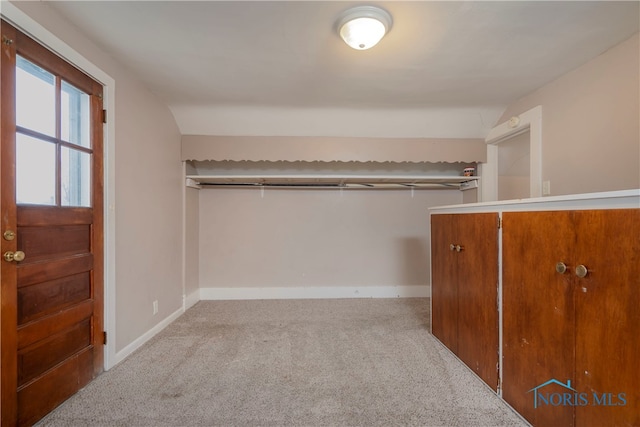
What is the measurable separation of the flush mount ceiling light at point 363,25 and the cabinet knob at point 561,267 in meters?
1.43

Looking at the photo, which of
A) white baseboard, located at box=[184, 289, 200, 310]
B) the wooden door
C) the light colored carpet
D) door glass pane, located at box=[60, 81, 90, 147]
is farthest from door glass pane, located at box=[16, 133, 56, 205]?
white baseboard, located at box=[184, 289, 200, 310]

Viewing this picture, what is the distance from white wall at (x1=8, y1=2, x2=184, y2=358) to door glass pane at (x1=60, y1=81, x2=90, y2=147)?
0.62ft

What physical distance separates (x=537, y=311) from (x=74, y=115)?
275cm

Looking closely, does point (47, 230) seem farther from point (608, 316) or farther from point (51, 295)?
point (608, 316)

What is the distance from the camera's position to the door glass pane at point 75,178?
151 cm

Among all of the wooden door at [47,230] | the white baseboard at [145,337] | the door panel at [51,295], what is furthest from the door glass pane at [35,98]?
the white baseboard at [145,337]

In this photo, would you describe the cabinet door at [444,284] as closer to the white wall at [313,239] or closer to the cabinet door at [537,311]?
the cabinet door at [537,311]

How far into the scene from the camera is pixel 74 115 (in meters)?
1.59

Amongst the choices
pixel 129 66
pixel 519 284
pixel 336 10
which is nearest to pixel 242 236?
pixel 129 66

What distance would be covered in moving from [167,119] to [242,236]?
154 centimetres

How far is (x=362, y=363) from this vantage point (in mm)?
1871

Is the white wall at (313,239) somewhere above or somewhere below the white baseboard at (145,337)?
above

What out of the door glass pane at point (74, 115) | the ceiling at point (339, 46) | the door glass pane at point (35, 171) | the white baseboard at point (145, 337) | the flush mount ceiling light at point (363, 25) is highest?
the ceiling at point (339, 46)

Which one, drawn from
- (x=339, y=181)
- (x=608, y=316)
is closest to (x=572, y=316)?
(x=608, y=316)
